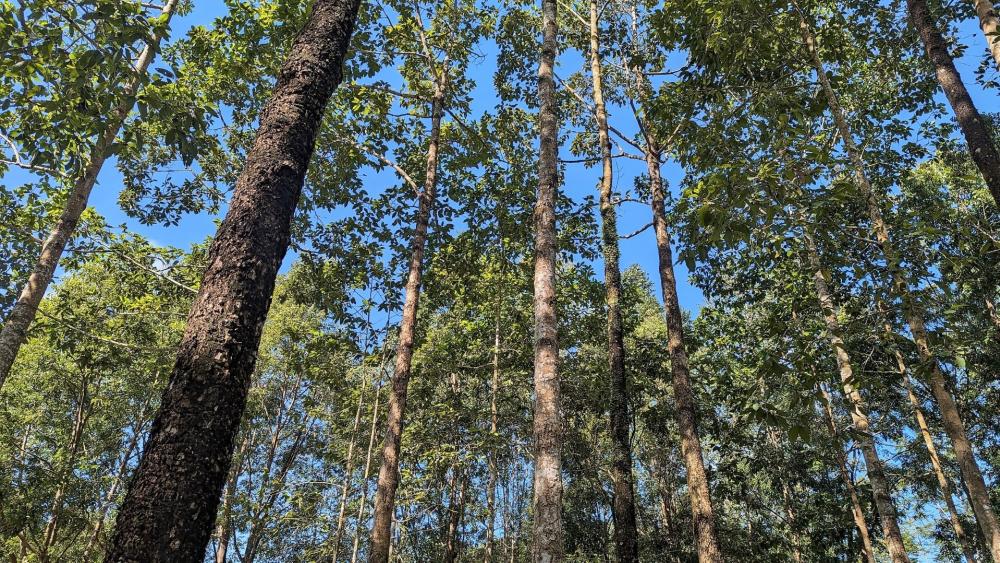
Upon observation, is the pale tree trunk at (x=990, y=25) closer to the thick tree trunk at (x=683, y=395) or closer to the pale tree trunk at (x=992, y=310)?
the thick tree trunk at (x=683, y=395)

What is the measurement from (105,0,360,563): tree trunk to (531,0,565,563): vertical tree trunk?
2.70 meters

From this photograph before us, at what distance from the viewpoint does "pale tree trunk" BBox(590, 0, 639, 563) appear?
7.70 metres

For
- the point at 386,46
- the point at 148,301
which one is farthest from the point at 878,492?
the point at 148,301

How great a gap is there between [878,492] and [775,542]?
6.38m

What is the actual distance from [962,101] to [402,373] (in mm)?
7785

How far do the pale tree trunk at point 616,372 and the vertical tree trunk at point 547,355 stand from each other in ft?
12.8

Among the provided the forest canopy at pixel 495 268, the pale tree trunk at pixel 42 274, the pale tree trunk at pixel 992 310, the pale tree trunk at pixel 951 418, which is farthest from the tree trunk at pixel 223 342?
the pale tree trunk at pixel 992 310

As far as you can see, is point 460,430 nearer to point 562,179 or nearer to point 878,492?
point 562,179

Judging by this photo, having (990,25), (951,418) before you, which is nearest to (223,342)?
(951,418)

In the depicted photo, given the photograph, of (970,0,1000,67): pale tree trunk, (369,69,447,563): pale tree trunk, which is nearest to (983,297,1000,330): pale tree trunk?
(970,0,1000,67): pale tree trunk

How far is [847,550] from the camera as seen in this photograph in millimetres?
15914

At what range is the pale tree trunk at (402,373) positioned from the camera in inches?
265

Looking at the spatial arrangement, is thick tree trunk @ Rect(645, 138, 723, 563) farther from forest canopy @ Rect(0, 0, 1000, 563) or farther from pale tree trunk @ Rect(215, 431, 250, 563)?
pale tree trunk @ Rect(215, 431, 250, 563)

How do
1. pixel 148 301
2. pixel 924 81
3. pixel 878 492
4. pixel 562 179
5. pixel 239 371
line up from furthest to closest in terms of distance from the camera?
1. pixel 562 179
2. pixel 148 301
3. pixel 878 492
4. pixel 924 81
5. pixel 239 371
